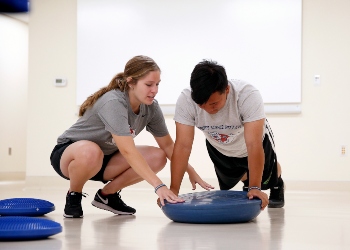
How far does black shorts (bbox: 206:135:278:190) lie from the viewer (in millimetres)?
3307

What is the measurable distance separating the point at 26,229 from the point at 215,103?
1.01 metres

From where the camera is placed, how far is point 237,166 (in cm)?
339

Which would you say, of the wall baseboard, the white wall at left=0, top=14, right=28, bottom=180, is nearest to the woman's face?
the wall baseboard

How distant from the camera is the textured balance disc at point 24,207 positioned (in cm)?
303

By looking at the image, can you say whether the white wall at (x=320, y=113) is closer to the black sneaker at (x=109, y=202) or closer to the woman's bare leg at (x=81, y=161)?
the black sneaker at (x=109, y=202)

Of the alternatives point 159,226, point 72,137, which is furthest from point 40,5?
point 159,226

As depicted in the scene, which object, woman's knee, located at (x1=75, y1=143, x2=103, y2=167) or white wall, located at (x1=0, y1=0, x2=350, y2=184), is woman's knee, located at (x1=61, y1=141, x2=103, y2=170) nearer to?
woman's knee, located at (x1=75, y1=143, x2=103, y2=167)

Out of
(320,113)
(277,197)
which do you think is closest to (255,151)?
(277,197)

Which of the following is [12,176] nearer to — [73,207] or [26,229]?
[73,207]

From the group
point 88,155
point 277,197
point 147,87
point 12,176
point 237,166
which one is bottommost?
point 12,176

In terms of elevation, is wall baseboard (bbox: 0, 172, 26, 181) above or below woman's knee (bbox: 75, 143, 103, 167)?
below

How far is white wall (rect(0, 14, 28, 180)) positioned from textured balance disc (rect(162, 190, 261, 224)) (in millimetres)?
6814

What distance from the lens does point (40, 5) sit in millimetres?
7184

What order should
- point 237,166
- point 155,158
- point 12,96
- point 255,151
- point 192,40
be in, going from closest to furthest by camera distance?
point 255,151 < point 155,158 < point 237,166 < point 192,40 < point 12,96
